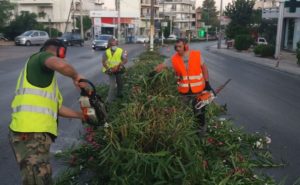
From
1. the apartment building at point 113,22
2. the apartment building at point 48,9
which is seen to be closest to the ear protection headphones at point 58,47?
the apartment building at point 113,22

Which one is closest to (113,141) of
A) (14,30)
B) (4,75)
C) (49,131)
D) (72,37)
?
(49,131)

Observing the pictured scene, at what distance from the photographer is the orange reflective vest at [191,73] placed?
6.90 meters

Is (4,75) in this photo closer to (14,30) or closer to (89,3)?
(14,30)

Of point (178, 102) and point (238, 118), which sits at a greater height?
point (178, 102)

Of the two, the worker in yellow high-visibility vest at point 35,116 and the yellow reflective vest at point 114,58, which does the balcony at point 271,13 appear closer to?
the yellow reflective vest at point 114,58

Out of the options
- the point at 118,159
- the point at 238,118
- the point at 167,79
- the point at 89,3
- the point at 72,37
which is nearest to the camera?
the point at 118,159

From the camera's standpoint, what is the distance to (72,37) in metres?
47.0

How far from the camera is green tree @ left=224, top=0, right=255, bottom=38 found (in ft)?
159

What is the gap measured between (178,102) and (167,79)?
1.19 metres

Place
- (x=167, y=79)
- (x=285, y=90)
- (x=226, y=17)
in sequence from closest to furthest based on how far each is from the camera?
1. (x=167, y=79)
2. (x=285, y=90)
3. (x=226, y=17)

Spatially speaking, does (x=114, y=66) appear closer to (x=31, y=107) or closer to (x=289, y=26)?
(x=31, y=107)

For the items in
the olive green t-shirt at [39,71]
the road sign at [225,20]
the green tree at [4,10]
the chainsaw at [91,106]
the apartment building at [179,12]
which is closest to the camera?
the olive green t-shirt at [39,71]

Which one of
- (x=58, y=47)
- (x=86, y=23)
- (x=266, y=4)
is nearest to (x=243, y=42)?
(x=58, y=47)

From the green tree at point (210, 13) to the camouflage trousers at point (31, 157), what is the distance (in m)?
110
